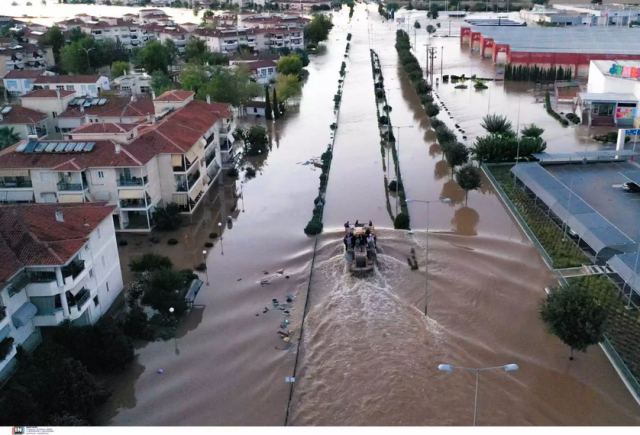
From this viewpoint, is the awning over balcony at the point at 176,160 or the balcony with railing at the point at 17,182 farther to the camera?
the awning over balcony at the point at 176,160

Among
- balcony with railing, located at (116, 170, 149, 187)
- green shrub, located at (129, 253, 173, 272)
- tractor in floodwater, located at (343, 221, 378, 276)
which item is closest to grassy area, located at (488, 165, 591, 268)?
tractor in floodwater, located at (343, 221, 378, 276)

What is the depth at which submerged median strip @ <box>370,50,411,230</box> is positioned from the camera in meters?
29.0

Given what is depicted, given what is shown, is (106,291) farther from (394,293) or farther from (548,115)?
(548,115)

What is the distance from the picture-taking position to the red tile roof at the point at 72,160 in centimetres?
2755

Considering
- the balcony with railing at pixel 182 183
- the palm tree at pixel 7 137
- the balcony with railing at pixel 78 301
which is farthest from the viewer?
the palm tree at pixel 7 137

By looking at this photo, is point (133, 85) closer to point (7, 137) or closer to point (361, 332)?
point (7, 137)

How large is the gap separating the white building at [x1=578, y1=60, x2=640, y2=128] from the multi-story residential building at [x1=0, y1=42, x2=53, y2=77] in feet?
189

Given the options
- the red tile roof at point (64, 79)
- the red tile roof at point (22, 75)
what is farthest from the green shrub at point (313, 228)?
the red tile roof at point (22, 75)

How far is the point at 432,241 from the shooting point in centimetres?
2759

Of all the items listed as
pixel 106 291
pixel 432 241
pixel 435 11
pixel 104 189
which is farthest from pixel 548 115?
pixel 435 11

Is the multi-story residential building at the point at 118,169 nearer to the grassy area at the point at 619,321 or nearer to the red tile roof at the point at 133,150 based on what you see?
Result: the red tile roof at the point at 133,150

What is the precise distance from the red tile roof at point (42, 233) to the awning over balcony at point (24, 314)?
1.33 m

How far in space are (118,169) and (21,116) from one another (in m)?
17.6

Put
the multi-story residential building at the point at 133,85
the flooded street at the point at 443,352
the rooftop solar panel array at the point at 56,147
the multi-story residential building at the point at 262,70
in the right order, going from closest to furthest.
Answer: the flooded street at the point at 443,352 → the rooftop solar panel array at the point at 56,147 → the multi-story residential building at the point at 133,85 → the multi-story residential building at the point at 262,70
